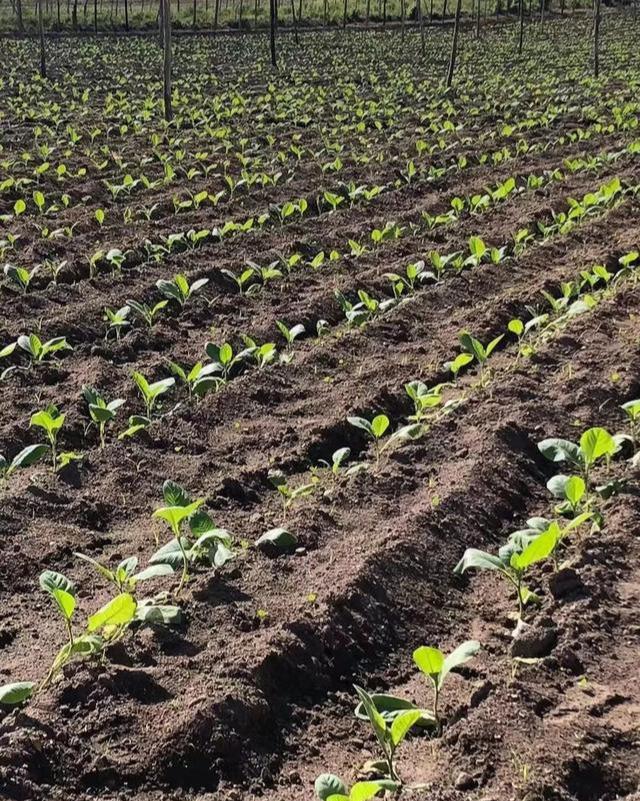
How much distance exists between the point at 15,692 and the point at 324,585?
1.24m

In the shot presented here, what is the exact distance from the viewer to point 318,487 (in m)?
4.64

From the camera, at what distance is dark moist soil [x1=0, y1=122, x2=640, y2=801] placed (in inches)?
115

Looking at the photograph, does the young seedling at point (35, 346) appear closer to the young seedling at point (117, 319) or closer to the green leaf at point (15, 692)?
the young seedling at point (117, 319)

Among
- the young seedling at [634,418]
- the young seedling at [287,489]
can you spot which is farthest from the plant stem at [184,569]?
the young seedling at [634,418]

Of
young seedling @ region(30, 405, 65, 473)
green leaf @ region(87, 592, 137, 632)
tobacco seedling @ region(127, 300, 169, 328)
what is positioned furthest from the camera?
tobacco seedling @ region(127, 300, 169, 328)

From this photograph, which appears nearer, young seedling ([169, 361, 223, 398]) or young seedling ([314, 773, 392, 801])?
young seedling ([314, 773, 392, 801])

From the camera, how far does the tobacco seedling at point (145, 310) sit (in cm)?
661

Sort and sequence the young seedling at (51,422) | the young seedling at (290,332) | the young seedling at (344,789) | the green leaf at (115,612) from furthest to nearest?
the young seedling at (290,332)
the young seedling at (51,422)
the green leaf at (115,612)
the young seedling at (344,789)

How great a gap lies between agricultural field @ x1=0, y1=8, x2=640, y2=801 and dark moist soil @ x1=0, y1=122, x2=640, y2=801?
0.04ft

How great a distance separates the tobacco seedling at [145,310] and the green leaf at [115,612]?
358 centimetres

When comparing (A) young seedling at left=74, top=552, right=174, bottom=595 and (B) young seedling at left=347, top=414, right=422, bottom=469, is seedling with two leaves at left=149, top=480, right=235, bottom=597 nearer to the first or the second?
(A) young seedling at left=74, top=552, right=174, bottom=595

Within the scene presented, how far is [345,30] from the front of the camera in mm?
39062

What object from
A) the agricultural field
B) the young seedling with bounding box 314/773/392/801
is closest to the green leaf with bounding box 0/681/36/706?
the agricultural field

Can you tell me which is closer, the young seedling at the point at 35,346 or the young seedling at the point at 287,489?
the young seedling at the point at 287,489
